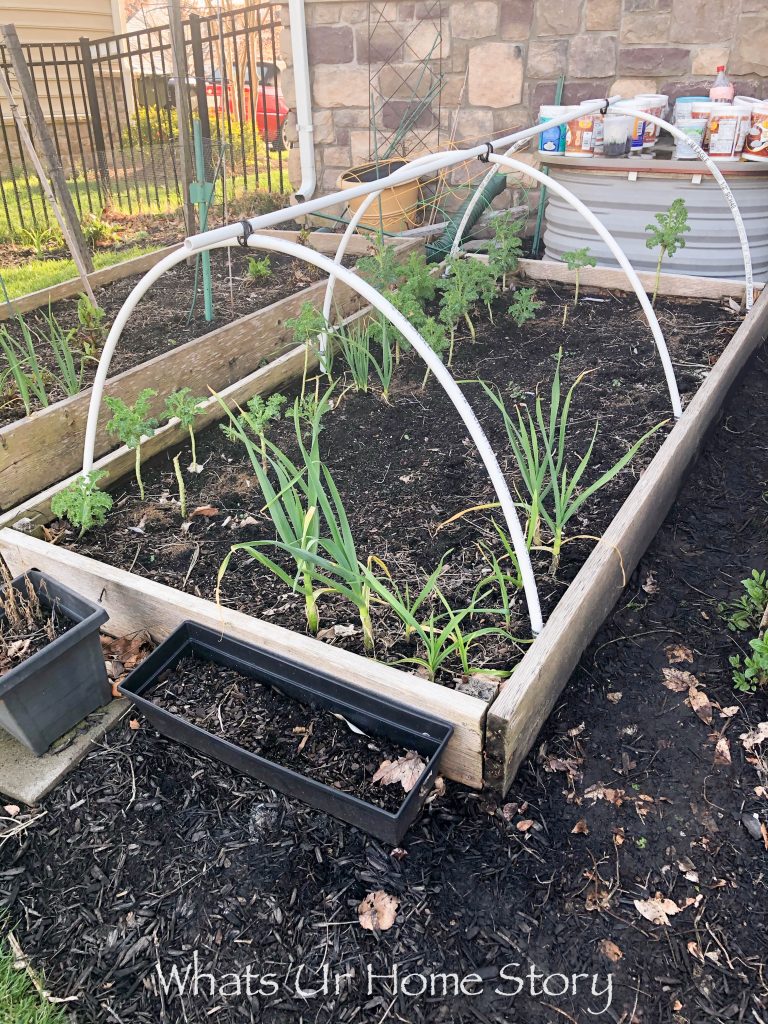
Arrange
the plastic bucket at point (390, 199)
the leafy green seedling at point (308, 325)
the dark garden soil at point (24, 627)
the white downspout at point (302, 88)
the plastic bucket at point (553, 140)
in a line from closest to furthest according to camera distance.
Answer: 1. the dark garden soil at point (24, 627)
2. the leafy green seedling at point (308, 325)
3. the plastic bucket at point (553, 140)
4. the plastic bucket at point (390, 199)
5. the white downspout at point (302, 88)

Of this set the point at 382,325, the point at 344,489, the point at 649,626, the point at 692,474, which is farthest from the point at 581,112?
the point at 649,626

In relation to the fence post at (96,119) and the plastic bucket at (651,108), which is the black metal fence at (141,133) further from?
the plastic bucket at (651,108)

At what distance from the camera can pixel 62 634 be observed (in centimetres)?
171

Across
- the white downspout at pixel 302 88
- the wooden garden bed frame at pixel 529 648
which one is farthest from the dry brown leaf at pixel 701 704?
the white downspout at pixel 302 88

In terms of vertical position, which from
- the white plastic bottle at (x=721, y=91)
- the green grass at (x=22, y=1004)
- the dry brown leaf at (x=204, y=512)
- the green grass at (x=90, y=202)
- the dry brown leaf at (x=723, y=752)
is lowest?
the green grass at (x=22, y=1004)

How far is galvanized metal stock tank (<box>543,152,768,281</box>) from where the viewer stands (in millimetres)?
3434

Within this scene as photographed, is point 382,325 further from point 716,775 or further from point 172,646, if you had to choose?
point 716,775

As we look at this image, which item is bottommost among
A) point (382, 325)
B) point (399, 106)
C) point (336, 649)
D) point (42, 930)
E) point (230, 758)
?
point (42, 930)

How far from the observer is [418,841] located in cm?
149

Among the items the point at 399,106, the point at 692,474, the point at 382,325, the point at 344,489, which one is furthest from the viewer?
the point at 399,106

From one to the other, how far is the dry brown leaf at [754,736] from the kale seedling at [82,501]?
1675 millimetres

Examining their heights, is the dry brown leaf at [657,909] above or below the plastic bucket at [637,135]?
below

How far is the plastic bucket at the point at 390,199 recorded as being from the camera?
4.36m

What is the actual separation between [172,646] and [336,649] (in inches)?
16.2
